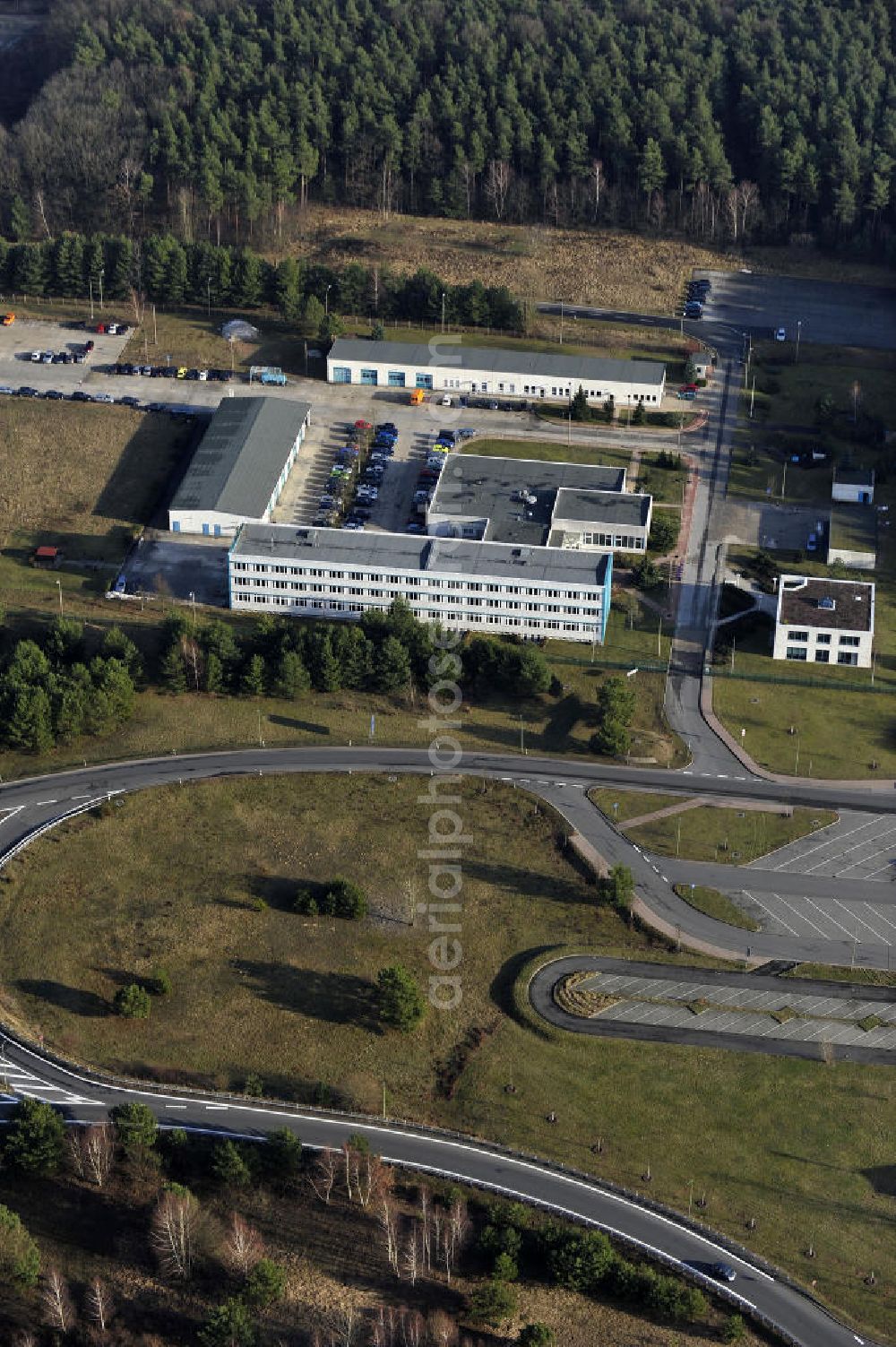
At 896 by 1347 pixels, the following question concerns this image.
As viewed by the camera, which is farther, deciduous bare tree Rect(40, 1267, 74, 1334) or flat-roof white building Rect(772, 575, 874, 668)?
flat-roof white building Rect(772, 575, 874, 668)

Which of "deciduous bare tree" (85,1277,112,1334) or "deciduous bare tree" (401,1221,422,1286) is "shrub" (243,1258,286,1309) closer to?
"deciduous bare tree" (401,1221,422,1286)

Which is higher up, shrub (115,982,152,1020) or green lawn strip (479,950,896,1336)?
shrub (115,982,152,1020)

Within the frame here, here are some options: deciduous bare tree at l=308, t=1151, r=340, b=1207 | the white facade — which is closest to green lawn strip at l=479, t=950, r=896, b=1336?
deciduous bare tree at l=308, t=1151, r=340, b=1207

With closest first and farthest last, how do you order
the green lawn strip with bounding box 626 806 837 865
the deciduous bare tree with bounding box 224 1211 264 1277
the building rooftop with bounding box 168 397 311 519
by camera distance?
the deciduous bare tree with bounding box 224 1211 264 1277 < the green lawn strip with bounding box 626 806 837 865 < the building rooftop with bounding box 168 397 311 519

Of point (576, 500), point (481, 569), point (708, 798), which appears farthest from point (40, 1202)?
point (576, 500)

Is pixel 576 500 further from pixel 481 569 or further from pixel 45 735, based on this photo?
pixel 45 735

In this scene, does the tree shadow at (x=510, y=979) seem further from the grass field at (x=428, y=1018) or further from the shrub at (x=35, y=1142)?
the shrub at (x=35, y=1142)
